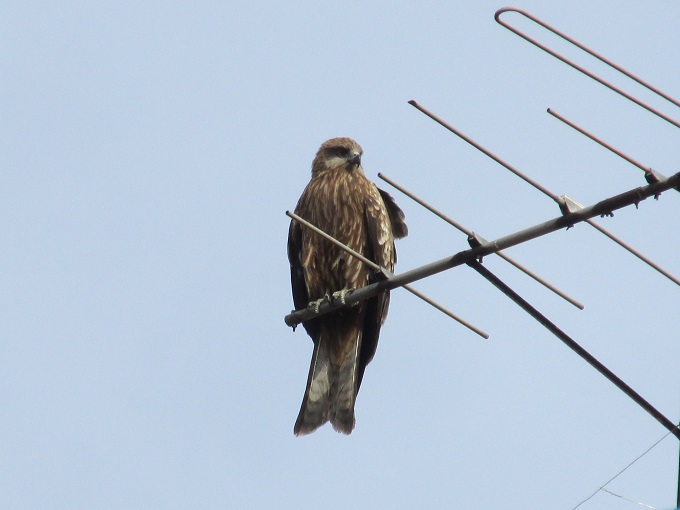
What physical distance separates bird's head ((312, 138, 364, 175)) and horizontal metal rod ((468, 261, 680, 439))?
4031 mm

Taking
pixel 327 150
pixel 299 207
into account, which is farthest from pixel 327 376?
pixel 327 150

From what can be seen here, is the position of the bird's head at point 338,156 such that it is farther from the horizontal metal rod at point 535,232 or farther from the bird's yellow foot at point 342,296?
the horizontal metal rod at point 535,232

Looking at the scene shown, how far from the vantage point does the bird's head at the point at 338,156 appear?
345 inches

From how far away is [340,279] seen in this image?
7836 mm

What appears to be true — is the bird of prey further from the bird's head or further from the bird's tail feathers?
the bird's head

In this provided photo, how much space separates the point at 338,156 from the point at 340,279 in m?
1.38

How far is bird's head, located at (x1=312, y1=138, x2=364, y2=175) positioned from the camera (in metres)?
8.77

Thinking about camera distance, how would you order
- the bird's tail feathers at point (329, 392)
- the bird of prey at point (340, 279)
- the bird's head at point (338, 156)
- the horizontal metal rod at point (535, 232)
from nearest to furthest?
the horizontal metal rod at point (535, 232) < the bird's tail feathers at point (329, 392) < the bird of prey at point (340, 279) < the bird's head at point (338, 156)

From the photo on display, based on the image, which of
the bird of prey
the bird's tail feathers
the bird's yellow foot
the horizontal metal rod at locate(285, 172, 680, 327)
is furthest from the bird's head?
the horizontal metal rod at locate(285, 172, 680, 327)

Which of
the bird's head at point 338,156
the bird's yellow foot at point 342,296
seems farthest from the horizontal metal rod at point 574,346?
the bird's head at point 338,156

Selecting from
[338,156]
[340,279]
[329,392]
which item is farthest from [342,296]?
[338,156]

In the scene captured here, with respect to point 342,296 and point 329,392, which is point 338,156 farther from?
point 342,296

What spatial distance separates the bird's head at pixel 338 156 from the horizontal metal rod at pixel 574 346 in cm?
403

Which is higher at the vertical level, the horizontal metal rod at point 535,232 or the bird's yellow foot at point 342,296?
the bird's yellow foot at point 342,296
